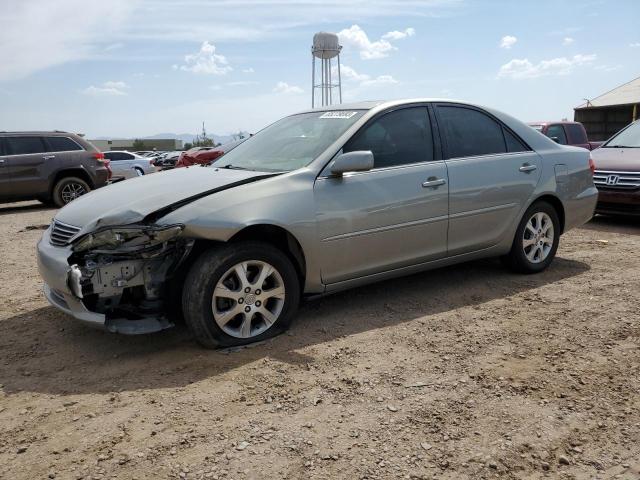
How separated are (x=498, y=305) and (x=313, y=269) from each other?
162cm

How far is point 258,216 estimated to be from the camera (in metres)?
3.62

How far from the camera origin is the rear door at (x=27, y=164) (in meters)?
11.3

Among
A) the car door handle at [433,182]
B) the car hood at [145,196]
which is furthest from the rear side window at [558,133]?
the car hood at [145,196]

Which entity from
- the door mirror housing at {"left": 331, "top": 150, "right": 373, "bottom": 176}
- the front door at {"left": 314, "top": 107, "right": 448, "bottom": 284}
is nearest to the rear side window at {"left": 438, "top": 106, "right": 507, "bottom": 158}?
the front door at {"left": 314, "top": 107, "right": 448, "bottom": 284}

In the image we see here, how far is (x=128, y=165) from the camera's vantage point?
66.5ft

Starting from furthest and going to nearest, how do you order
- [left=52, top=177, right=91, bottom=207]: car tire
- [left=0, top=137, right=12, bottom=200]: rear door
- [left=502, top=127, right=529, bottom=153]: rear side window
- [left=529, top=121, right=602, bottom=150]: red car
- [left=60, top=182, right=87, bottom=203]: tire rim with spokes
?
1. [left=529, top=121, right=602, bottom=150]: red car
2. [left=60, top=182, right=87, bottom=203]: tire rim with spokes
3. [left=52, top=177, right=91, bottom=207]: car tire
4. [left=0, top=137, right=12, bottom=200]: rear door
5. [left=502, top=127, right=529, bottom=153]: rear side window

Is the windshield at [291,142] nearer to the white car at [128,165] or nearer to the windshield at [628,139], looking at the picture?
the windshield at [628,139]

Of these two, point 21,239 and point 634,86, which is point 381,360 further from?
point 634,86

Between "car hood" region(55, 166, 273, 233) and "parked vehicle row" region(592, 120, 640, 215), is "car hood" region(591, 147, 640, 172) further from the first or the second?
"car hood" region(55, 166, 273, 233)

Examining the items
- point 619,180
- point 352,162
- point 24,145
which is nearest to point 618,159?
point 619,180

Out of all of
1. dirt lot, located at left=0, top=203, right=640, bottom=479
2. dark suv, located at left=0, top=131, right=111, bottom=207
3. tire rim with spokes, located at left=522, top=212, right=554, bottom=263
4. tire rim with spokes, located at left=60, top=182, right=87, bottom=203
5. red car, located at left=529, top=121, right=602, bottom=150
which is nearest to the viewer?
dirt lot, located at left=0, top=203, right=640, bottom=479

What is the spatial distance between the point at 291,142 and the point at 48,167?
8827 mm

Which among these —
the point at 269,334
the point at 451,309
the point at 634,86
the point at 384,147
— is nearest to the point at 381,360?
the point at 269,334

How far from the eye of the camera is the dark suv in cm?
1126
